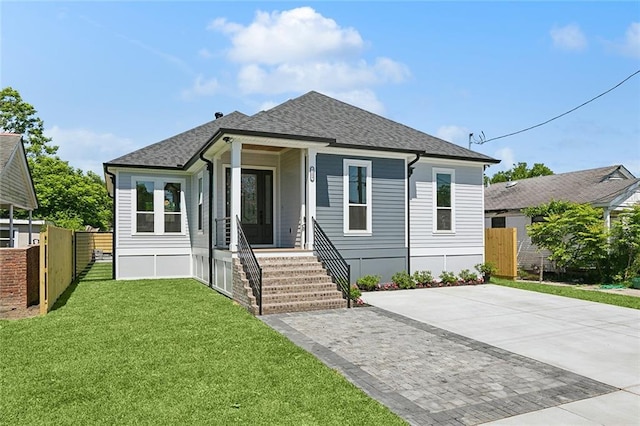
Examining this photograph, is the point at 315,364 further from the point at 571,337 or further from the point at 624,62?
the point at 624,62

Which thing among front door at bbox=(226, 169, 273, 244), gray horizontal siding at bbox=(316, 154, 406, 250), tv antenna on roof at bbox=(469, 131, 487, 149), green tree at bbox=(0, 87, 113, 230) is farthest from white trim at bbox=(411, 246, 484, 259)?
green tree at bbox=(0, 87, 113, 230)

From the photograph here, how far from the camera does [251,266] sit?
9.50 metres

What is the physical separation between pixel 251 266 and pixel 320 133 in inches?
175

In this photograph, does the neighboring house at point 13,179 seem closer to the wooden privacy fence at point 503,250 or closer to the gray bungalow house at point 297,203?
the gray bungalow house at point 297,203

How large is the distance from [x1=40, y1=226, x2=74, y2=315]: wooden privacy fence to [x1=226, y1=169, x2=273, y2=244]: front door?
482 cm

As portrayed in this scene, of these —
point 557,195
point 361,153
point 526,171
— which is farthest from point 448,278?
point 526,171

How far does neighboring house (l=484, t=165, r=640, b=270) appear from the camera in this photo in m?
17.5

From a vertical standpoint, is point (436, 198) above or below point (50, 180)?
below

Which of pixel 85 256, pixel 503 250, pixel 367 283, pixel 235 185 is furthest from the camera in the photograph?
pixel 85 256

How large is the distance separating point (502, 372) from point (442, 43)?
450 inches

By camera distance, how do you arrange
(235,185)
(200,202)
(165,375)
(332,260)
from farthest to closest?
1. (200,202)
2. (332,260)
3. (235,185)
4. (165,375)

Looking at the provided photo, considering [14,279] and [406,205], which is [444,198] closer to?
[406,205]

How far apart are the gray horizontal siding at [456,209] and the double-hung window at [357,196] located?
1883mm

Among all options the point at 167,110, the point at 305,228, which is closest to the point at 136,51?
the point at 167,110
